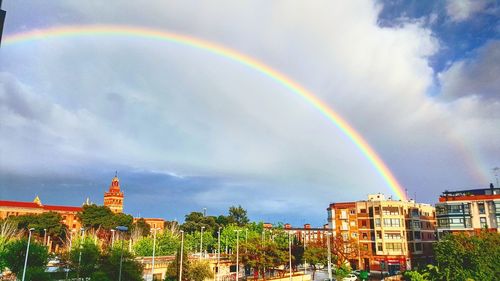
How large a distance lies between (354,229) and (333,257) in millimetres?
18804

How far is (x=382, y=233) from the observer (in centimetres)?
7981

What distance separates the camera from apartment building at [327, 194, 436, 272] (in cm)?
7762

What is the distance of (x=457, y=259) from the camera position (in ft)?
135

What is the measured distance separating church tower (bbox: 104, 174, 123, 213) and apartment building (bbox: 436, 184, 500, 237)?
12471 cm

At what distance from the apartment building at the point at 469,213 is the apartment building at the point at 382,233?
8587mm

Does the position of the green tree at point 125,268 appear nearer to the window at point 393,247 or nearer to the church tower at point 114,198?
the window at point 393,247

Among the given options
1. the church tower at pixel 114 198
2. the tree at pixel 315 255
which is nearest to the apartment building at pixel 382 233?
the tree at pixel 315 255

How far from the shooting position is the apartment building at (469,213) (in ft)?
223

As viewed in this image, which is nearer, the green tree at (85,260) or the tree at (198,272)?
the tree at (198,272)

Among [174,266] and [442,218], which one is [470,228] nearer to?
[442,218]

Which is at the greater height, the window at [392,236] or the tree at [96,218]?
the tree at [96,218]

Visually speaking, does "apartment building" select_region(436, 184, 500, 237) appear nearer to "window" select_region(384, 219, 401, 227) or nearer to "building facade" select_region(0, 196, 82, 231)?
"window" select_region(384, 219, 401, 227)

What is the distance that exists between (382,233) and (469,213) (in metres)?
16.6

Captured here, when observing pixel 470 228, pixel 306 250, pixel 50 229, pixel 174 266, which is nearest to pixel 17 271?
pixel 174 266
